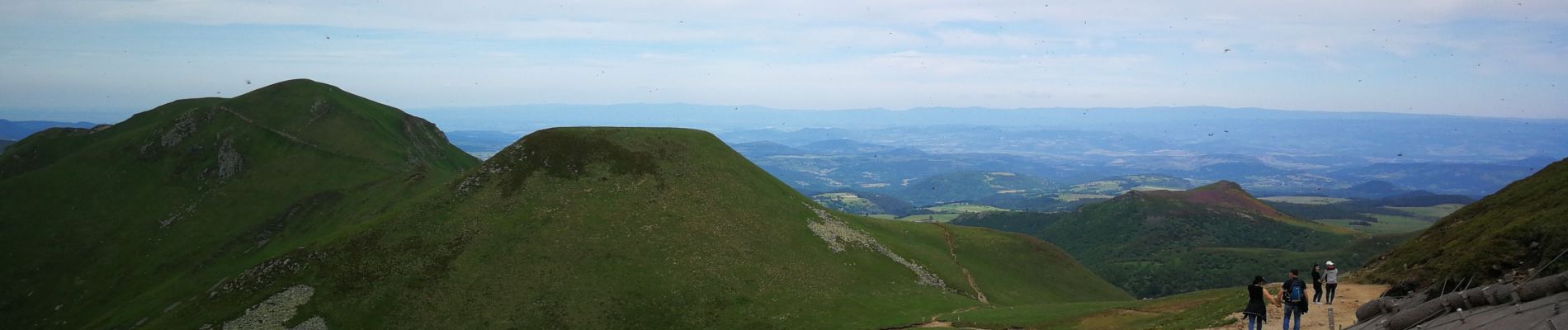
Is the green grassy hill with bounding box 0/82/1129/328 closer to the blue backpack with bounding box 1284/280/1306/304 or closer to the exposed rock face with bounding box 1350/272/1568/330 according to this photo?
the blue backpack with bounding box 1284/280/1306/304

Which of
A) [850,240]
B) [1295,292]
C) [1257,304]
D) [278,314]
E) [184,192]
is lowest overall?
[278,314]

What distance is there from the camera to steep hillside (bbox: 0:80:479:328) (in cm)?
10781

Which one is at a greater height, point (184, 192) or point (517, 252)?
point (184, 192)

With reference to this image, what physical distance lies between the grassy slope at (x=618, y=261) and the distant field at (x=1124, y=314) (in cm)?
799

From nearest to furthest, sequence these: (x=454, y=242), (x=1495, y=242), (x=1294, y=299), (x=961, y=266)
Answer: (x=1294, y=299), (x=1495, y=242), (x=454, y=242), (x=961, y=266)

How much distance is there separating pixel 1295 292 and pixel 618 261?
60.0 meters

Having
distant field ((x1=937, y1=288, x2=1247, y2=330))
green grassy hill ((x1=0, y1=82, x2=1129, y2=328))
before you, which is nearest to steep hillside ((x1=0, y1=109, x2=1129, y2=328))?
green grassy hill ((x1=0, y1=82, x2=1129, y2=328))

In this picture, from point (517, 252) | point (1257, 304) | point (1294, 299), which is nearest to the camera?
point (1294, 299)

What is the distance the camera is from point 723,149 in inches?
4237

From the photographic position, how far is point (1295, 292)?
1224 inches

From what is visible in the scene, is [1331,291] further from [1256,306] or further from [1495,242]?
[1256,306]

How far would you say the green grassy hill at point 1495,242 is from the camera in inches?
1310

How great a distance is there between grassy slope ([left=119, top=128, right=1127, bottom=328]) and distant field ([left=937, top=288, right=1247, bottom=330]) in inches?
314

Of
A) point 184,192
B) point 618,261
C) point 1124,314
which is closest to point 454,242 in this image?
point 618,261
